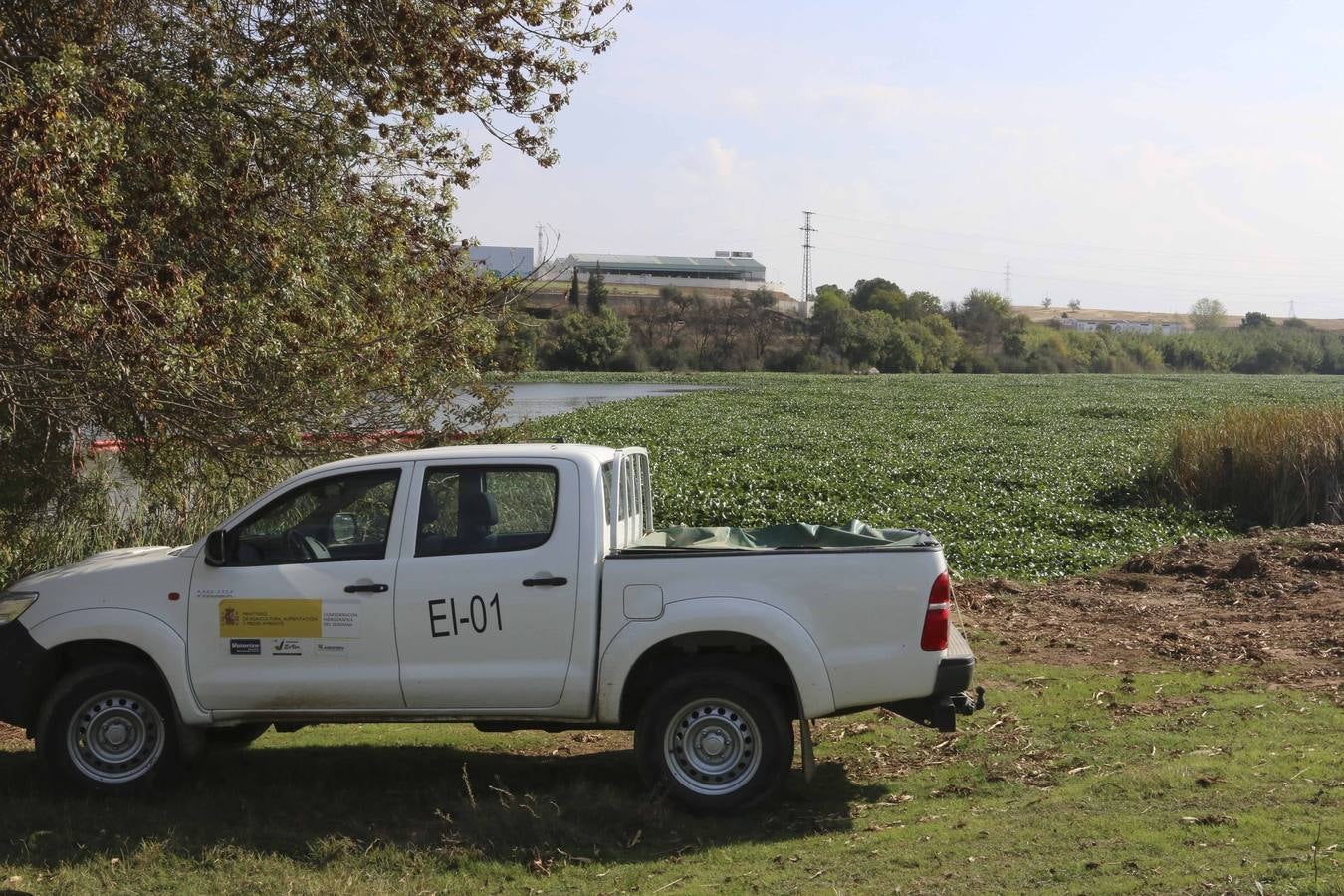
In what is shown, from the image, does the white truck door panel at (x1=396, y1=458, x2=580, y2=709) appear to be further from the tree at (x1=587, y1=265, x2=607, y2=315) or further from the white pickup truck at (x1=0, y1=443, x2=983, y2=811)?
the tree at (x1=587, y1=265, x2=607, y2=315)

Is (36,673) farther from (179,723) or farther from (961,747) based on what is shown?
(961,747)

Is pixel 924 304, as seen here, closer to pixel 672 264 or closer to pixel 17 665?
pixel 672 264

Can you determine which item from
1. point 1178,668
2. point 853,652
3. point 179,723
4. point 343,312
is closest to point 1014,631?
point 1178,668

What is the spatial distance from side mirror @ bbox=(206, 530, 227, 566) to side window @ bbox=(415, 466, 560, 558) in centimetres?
107

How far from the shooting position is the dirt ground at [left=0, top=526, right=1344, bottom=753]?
1080 cm

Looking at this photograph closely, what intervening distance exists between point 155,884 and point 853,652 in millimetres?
3512

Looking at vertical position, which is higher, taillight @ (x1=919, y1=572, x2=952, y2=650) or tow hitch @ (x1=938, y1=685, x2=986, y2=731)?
taillight @ (x1=919, y1=572, x2=952, y2=650)

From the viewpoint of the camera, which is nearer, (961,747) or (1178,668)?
(961,747)

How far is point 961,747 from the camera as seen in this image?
8.16m

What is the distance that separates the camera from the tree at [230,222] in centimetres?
841

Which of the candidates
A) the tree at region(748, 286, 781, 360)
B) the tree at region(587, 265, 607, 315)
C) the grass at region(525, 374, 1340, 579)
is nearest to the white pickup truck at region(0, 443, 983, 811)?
the grass at region(525, 374, 1340, 579)

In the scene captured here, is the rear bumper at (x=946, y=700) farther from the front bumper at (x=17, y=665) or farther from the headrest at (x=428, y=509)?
the front bumper at (x=17, y=665)

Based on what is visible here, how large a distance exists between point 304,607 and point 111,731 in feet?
4.33

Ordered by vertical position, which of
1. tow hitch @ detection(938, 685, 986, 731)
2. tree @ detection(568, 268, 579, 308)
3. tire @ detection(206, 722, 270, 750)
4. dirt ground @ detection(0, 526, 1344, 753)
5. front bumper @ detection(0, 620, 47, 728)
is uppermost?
tree @ detection(568, 268, 579, 308)
